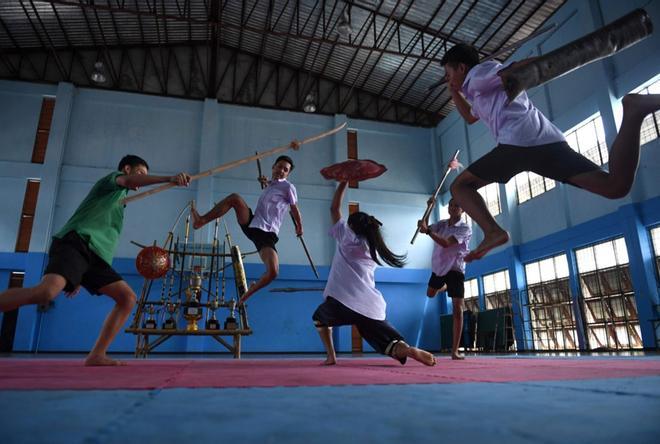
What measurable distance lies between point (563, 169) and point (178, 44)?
18.5m

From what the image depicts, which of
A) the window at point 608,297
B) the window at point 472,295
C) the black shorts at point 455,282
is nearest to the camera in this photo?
the black shorts at point 455,282

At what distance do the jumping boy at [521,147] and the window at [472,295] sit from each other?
14.2 metres

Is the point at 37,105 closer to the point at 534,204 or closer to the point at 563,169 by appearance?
the point at 534,204

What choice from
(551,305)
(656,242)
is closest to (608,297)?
(656,242)

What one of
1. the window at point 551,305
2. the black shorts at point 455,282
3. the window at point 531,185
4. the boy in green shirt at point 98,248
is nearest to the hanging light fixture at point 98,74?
the boy in green shirt at point 98,248

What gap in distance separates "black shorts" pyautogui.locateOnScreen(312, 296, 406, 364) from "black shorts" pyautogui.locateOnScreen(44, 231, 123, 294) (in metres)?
1.72

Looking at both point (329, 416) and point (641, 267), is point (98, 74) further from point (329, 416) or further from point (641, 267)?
point (329, 416)

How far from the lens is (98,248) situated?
10.9 ft

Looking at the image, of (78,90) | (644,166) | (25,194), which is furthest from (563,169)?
(78,90)

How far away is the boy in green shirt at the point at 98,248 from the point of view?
311 cm

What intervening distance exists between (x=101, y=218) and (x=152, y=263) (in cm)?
345

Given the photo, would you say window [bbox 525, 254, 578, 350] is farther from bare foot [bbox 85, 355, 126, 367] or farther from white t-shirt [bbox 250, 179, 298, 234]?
bare foot [bbox 85, 355, 126, 367]

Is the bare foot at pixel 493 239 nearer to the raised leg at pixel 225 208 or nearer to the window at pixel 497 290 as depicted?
the raised leg at pixel 225 208

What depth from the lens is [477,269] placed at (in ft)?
53.2
